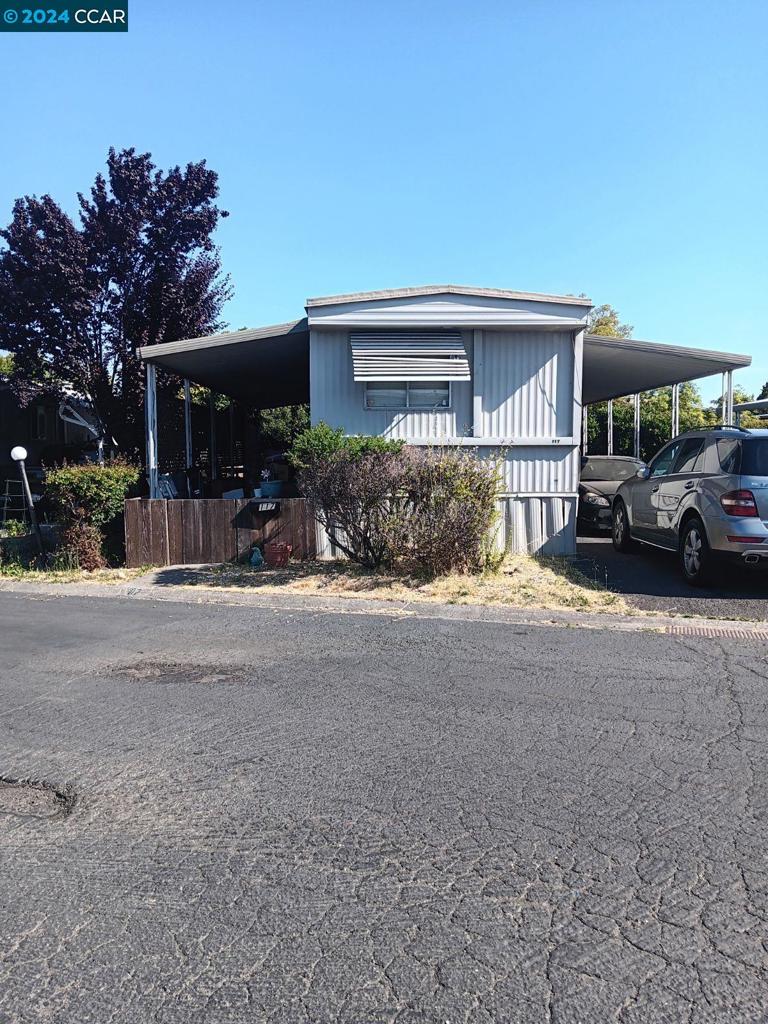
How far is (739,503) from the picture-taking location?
8.12 metres

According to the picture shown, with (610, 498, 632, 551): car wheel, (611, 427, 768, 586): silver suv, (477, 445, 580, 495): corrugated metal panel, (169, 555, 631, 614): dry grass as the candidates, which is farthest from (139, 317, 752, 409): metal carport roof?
(169, 555, 631, 614): dry grass

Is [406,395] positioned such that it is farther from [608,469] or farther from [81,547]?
[81,547]

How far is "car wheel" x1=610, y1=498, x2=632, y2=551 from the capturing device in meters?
11.5

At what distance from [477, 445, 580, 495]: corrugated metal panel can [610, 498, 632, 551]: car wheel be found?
850mm

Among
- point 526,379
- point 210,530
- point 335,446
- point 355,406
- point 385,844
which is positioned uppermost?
point 526,379

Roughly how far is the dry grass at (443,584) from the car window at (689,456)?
189cm

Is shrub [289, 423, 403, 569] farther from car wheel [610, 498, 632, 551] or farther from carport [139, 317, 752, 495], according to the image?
car wheel [610, 498, 632, 551]

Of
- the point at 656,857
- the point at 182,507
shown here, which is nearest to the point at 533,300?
the point at 182,507

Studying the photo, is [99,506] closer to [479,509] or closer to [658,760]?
[479,509]

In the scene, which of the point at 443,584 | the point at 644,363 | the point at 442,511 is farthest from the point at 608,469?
the point at 443,584

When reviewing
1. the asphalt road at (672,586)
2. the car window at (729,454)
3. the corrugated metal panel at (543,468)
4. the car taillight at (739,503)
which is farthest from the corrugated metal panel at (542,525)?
the car taillight at (739,503)

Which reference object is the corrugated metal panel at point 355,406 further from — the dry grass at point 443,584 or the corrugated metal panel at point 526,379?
the dry grass at point 443,584

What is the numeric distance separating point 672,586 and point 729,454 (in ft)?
5.60

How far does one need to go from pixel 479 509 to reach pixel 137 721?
577 centimetres
